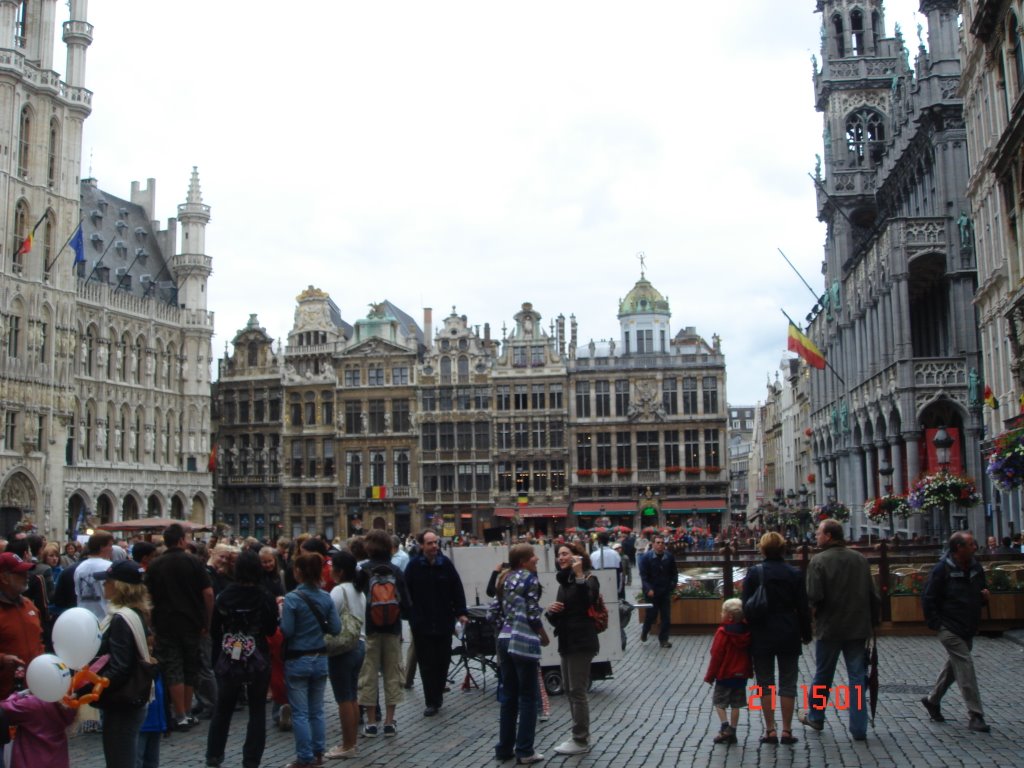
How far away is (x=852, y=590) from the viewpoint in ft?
30.9

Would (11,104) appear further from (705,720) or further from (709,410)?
(705,720)

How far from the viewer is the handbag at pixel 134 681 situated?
22.7ft

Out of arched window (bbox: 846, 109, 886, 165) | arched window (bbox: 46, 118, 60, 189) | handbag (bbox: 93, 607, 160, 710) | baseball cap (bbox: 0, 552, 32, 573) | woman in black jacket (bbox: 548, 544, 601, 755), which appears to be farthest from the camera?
arched window (bbox: 46, 118, 60, 189)

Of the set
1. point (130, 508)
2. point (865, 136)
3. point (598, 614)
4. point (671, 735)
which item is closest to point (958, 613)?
point (671, 735)

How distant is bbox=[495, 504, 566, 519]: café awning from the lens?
62406 mm

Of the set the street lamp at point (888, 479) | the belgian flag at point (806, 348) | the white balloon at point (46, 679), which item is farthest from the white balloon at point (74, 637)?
the belgian flag at point (806, 348)

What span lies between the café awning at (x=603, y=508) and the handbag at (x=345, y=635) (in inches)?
2050

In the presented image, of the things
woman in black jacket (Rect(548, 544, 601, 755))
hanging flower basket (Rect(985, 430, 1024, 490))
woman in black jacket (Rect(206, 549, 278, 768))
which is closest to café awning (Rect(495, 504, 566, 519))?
hanging flower basket (Rect(985, 430, 1024, 490))

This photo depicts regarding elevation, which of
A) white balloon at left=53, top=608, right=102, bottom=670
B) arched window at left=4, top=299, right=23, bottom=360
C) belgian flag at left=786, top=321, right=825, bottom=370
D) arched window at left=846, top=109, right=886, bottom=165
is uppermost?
arched window at left=846, top=109, right=886, bottom=165

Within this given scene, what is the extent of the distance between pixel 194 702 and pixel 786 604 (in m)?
6.73

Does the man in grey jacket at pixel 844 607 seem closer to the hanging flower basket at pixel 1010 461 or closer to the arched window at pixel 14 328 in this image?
the hanging flower basket at pixel 1010 461

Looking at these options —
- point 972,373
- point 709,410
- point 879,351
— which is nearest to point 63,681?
point 972,373

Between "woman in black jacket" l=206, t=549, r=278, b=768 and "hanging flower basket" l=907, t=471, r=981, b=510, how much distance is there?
1665 centimetres

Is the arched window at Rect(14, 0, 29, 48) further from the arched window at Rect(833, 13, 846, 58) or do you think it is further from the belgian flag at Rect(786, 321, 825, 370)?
the belgian flag at Rect(786, 321, 825, 370)
